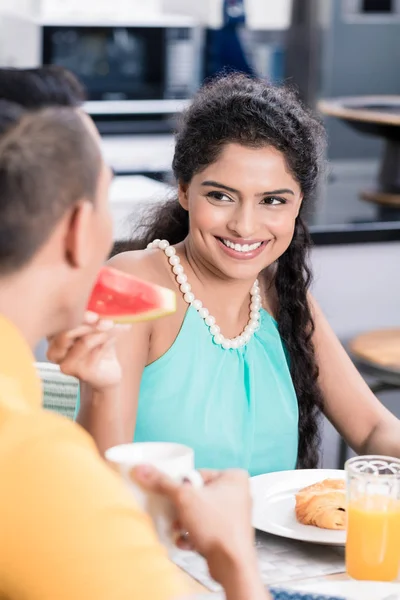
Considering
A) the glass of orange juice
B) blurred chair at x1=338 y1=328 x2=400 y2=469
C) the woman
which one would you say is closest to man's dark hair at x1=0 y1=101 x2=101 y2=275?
the glass of orange juice

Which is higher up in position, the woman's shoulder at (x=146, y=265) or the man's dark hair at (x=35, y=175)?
the man's dark hair at (x=35, y=175)

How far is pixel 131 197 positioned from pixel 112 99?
233 centimetres

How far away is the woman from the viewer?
2.02 meters

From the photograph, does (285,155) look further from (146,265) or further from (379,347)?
(379,347)

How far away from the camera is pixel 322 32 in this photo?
6.34 m

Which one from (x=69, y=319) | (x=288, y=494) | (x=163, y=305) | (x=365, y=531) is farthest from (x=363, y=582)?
(x=69, y=319)

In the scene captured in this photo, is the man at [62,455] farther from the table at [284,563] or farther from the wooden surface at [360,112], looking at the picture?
the wooden surface at [360,112]

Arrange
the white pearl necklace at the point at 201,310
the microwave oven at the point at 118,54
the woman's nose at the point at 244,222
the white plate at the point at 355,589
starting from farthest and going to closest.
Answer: the microwave oven at the point at 118,54
the white pearl necklace at the point at 201,310
the woman's nose at the point at 244,222
the white plate at the point at 355,589

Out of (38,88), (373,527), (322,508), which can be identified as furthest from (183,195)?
(38,88)

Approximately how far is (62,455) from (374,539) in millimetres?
665

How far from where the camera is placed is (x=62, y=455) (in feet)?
3.04

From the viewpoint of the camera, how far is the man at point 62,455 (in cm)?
91

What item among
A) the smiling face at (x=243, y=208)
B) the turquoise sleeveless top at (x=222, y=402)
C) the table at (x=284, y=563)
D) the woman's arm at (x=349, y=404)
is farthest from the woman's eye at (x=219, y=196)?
the table at (x=284, y=563)

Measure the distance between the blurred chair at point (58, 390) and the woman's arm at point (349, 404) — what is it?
51 cm
